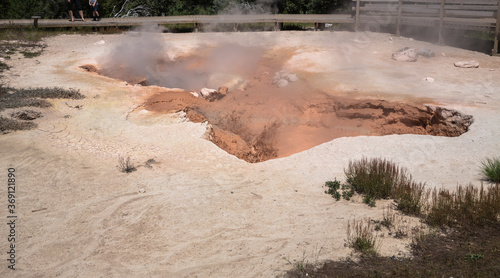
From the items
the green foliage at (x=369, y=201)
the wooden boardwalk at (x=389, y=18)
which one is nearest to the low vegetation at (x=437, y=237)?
the green foliage at (x=369, y=201)

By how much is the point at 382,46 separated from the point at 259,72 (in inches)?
185

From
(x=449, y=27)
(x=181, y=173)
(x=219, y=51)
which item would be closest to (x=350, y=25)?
(x=449, y=27)

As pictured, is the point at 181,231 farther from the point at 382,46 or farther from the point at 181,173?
the point at 382,46

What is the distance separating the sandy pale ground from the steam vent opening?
406 millimetres

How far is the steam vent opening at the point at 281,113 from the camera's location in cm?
912

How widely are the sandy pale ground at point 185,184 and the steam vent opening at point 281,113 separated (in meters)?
0.41

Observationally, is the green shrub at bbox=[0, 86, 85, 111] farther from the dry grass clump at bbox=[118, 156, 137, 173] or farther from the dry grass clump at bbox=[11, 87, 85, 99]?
the dry grass clump at bbox=[118, 156, 137, 173]

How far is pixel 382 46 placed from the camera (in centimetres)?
1466

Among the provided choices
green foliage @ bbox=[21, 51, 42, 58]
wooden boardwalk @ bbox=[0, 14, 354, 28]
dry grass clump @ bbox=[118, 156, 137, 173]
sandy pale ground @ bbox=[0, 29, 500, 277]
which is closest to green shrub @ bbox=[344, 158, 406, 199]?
sandy pale ground @ bbox=[0, 29, 500, 277]

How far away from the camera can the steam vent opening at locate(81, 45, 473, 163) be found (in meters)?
9.12

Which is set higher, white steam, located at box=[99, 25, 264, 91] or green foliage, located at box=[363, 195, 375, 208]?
white steam, located at box=[99, 25, 264, 91]

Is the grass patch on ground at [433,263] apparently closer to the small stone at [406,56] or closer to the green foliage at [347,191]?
the green foliage at [347,191]

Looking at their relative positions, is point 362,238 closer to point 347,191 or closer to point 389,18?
point 347,191

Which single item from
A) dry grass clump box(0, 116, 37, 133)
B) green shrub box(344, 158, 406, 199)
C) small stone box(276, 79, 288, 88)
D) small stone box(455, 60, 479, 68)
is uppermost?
small stone box(455, 60, 479, 68)
